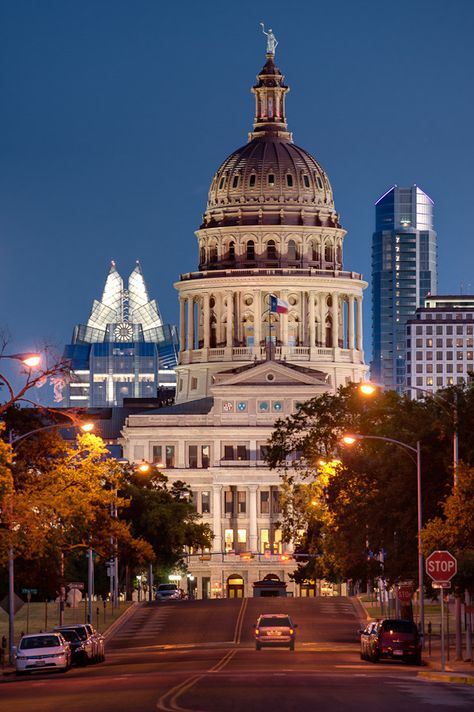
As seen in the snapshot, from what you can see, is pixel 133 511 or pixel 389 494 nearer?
pixel 389 494

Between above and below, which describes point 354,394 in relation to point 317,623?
above

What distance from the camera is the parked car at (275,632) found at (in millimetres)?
94000

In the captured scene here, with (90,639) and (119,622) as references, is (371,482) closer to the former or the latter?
(90,639)

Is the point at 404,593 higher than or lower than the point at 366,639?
higher

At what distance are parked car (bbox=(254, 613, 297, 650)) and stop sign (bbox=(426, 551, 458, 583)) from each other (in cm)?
2193

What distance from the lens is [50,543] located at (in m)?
87.5

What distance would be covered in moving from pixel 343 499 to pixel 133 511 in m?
37.6

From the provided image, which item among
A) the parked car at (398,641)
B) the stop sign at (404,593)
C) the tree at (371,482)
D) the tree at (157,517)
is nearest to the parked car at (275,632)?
the stop sign at (404,593)

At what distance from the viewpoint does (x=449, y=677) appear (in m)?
66.8

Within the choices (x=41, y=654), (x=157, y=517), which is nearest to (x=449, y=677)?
(x=41, y=654)

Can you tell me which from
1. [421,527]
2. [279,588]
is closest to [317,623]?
[421,527]

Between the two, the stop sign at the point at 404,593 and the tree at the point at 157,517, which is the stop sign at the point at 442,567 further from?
the tree at the point at 157,517

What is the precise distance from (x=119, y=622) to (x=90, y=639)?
3815 cm

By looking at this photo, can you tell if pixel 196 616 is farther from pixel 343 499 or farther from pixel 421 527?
pixel 421 527
